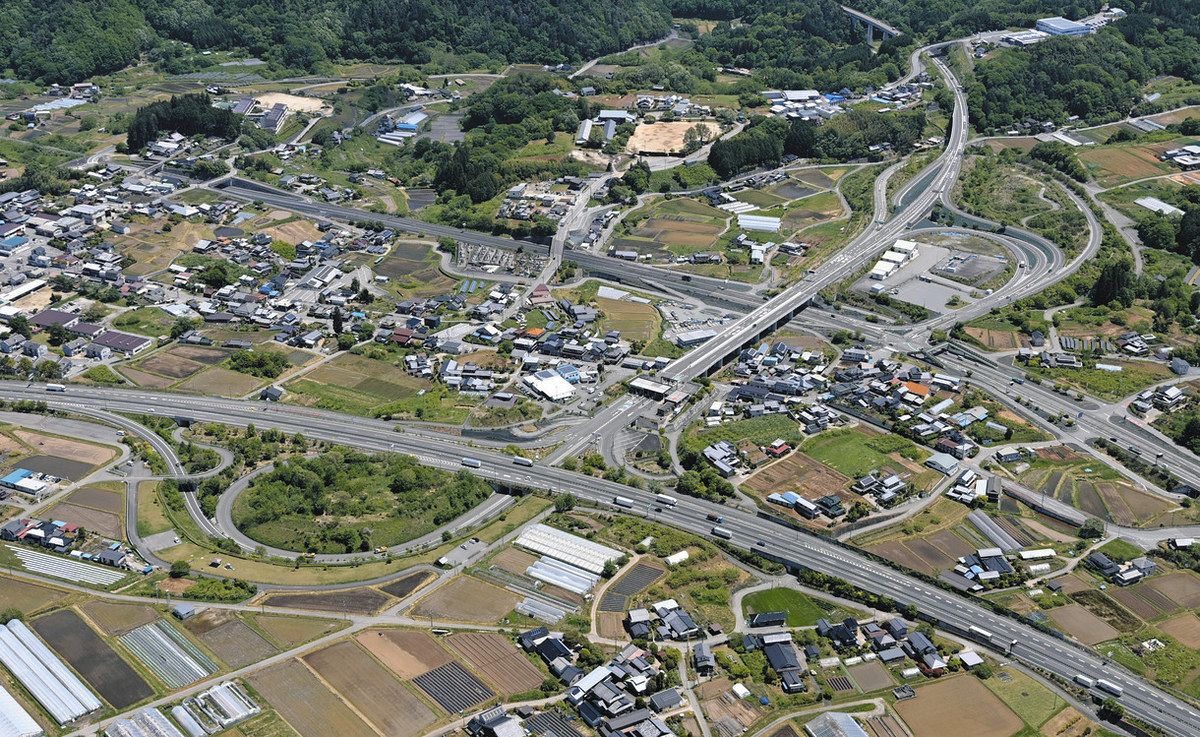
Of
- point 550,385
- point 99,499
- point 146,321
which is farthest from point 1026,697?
point 146,321

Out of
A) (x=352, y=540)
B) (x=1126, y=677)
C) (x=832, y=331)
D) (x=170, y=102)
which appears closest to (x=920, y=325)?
(x=832, y=331)

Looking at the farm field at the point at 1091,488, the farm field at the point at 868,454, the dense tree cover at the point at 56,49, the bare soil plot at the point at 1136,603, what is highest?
the dense tree cover at the point at 56,49

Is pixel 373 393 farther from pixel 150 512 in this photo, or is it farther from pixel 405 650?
pixel 405 650

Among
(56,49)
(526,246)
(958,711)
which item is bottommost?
(958,711)

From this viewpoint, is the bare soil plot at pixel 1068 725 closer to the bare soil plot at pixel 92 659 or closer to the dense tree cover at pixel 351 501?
the dense tree cover at pixel 351 501

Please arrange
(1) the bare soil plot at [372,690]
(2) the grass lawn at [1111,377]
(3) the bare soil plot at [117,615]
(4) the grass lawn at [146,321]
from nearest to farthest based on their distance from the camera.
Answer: (1) the bare soil plot at [372,690], (3) the bare soil plot at [117,615], (2) the grass lawn at [1111,377], (4) the grass lawn at [146,321]

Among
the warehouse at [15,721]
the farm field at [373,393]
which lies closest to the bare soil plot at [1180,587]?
the farm field at [373,393]
